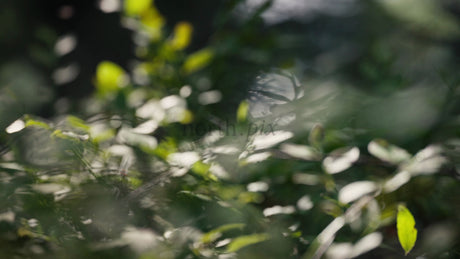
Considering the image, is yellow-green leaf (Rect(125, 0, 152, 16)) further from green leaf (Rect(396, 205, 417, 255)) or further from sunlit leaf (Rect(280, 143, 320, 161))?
green leaf (Rect(396, 205, 417, 255))

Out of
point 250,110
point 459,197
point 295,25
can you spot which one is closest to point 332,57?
point 295,25

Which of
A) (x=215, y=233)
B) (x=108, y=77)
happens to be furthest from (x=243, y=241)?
(x=108, y=77)

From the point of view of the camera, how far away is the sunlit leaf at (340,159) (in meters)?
0.39

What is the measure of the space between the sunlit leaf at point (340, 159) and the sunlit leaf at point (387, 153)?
0.8 inches

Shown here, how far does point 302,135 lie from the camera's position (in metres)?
0.50

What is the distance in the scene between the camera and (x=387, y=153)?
1.34ft

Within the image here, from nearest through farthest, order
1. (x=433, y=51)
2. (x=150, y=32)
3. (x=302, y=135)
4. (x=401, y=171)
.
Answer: (x=401, y=171), (x=302, y=135), (x=150, y=32), (x=433, y=51)

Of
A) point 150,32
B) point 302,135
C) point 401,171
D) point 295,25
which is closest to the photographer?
point 401,171

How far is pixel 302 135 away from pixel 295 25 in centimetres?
51

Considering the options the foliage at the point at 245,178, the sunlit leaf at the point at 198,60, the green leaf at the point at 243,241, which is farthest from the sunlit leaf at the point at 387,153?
the sunlit leaf at the point at 198,60

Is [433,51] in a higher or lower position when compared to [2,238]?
higher

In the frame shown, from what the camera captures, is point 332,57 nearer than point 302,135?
No

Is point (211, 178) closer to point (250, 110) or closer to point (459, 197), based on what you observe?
point (250, 110)

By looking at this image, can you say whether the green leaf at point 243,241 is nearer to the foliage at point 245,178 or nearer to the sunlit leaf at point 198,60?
the foliage at point 245,178
